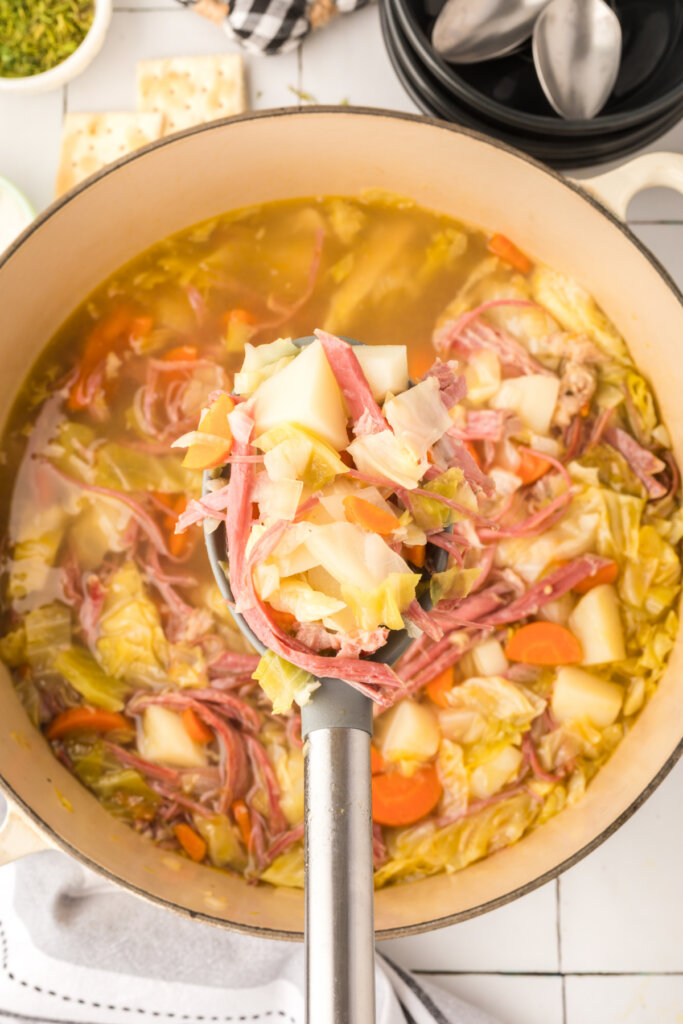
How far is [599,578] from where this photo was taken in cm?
161

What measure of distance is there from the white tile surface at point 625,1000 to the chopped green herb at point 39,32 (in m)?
2.12

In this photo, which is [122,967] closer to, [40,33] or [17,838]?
[17,838]

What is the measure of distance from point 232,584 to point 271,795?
639mm

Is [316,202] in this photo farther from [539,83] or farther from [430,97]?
[539,83]

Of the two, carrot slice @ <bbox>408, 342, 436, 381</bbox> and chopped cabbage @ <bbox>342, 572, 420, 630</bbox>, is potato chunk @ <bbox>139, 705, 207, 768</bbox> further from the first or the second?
carrot slice @ <bbox>408, 342, 436, 381</bbox>

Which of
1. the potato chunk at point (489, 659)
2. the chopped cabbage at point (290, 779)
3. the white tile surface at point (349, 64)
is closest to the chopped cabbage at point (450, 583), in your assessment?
the potato chunk at point (489, 659)

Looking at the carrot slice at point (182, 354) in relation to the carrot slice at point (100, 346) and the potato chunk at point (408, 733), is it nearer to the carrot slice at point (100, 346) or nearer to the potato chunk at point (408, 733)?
the carrot slice at point (100, 346)

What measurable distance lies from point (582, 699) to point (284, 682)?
725mm

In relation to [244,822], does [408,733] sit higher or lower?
higher

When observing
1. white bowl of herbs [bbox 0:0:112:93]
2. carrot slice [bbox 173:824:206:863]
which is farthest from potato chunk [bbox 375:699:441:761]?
white bowl of herbs [bbox 0:0:112:93]

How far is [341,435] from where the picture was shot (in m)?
1.07

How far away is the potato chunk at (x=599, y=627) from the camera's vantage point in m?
1.58

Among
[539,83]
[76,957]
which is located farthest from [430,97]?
[76,957]

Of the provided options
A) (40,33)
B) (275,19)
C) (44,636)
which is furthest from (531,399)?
(40,33)
